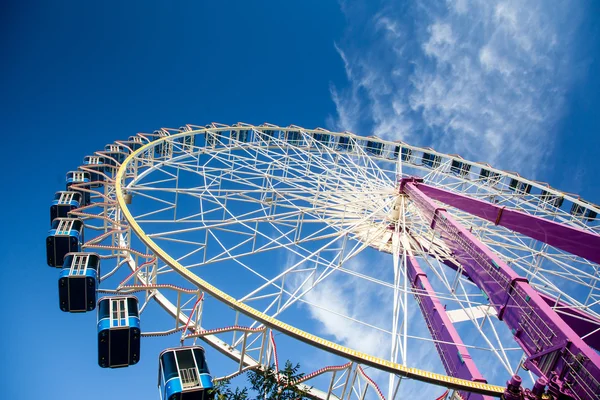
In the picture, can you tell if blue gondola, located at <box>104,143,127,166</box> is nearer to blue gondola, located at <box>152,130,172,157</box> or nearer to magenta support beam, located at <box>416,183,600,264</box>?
blue gondola, located at <box>152,130,172,157</box>

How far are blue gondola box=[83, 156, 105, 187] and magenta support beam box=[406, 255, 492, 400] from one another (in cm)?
1709

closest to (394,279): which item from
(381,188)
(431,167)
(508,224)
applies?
(508,224)

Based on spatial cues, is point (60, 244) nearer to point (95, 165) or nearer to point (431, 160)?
point (95, 165)

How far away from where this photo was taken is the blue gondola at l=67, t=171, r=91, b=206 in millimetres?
22078

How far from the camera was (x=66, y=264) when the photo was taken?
15688 millimetres

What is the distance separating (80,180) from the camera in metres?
23.3

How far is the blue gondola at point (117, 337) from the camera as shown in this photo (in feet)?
41.4

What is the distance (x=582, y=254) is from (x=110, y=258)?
53.2ft

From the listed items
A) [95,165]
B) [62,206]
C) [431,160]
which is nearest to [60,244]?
[62,206]

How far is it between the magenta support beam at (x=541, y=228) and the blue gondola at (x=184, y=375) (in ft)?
35.0

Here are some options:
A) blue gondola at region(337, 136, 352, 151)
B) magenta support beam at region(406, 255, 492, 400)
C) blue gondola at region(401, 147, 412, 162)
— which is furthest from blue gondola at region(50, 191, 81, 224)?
blue gondola at region(401, 147, 412, 162)

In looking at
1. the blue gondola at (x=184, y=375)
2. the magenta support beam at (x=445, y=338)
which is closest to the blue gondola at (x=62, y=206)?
the blue gondola at (x=184, y=375)

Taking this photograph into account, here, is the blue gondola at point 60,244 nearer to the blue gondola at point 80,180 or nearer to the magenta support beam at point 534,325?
the blue gondola at point 80,180

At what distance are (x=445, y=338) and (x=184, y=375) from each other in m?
8.79
